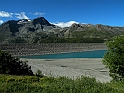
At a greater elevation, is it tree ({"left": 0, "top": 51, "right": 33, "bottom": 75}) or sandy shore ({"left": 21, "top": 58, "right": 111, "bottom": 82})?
tree ({"left": 0, "top": 51, "right": 33, "bottom": 75})

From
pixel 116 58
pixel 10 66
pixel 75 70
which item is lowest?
pixel 75 70

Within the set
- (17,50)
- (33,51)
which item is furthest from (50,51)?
(17,50)

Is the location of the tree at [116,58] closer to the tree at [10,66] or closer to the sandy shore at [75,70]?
the sandy shore at [75,70]

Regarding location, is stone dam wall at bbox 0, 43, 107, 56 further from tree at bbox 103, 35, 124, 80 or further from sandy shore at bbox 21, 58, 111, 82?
tree at bbox 103, 35, 124, 80

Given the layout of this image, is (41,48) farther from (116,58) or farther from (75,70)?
(116,58)

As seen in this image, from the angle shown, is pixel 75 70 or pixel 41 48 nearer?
pixel 75 70

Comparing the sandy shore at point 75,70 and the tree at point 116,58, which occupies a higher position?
the tree at point 116,58

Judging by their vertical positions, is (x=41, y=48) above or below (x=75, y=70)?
above

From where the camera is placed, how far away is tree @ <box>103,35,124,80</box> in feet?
50.6

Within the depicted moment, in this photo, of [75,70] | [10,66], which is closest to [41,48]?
[75,70]

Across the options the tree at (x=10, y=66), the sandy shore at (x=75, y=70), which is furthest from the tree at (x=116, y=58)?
the tree at (x=10, y=66)

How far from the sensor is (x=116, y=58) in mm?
15523

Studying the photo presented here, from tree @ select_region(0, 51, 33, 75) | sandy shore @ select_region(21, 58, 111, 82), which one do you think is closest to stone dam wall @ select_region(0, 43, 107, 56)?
sandy shore @ select_region(21, 58, 111, 82)

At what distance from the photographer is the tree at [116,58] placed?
15422 mm
